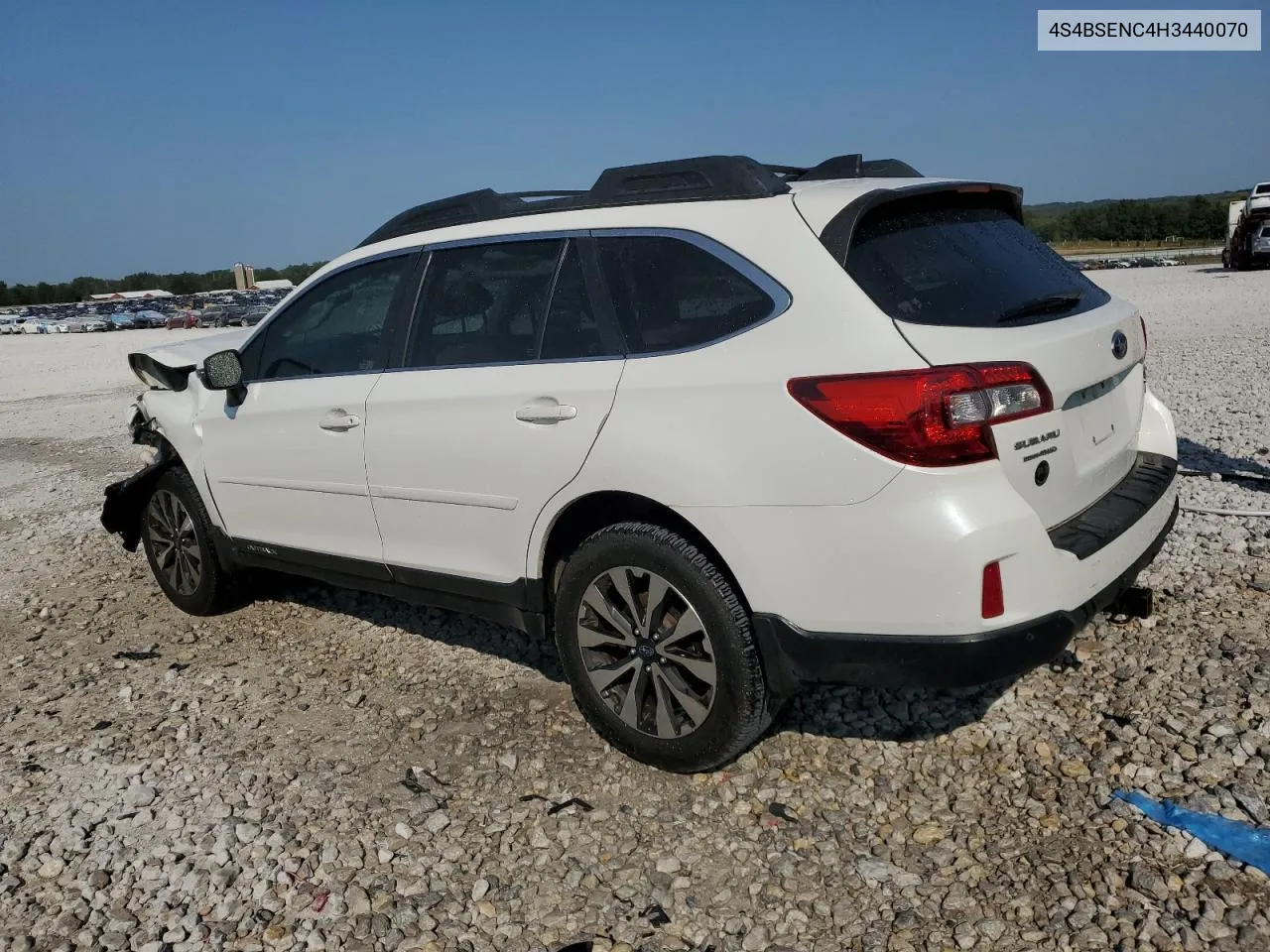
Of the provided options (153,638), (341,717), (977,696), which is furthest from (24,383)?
(977,696)

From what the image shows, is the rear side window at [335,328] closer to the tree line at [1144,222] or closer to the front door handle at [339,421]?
the front door handle at [339,421]

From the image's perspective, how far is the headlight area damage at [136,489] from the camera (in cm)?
545

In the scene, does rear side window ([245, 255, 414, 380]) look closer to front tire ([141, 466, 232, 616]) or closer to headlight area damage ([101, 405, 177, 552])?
front tire ([141, 466, 232, 616])

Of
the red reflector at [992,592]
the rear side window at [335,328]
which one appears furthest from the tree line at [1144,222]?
the red reflector at [992,592]

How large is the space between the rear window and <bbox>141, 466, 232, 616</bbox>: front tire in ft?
12.0

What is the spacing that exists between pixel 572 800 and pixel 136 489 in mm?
3403

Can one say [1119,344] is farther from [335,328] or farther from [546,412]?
[335,328]

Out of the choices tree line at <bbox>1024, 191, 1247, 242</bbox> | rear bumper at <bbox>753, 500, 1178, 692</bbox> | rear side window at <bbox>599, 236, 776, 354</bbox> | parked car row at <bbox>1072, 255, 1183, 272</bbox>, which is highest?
tree line at <bbox>1024, 191, 1247, 242</bbox>

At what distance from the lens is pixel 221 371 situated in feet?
15.2

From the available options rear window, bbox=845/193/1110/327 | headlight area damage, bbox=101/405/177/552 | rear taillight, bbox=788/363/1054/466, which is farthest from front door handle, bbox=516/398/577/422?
headlight area damage, bbox=101/405/177/552

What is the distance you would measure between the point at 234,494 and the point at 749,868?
3.13 metres

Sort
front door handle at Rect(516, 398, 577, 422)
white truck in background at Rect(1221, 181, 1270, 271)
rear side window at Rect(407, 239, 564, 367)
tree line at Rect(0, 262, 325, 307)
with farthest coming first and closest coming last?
tree line at Rect(0, 262, 325, 307) < white truck in background at Rect(1221, 181, 1270, 271) < rear side window at Rect(407, 239, 564, 367) < front door handle at Rect(516, 398, 577, 422)

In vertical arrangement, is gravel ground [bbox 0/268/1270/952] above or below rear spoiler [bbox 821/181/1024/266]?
below

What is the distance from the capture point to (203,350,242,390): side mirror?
4.61 metres
